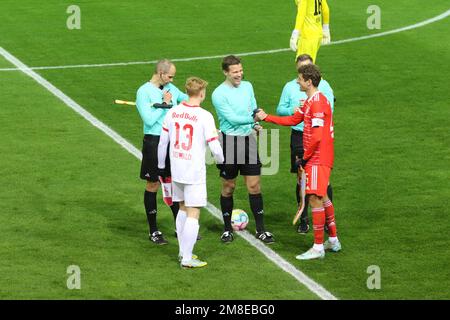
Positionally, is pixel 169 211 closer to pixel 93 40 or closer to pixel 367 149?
pixel 367 149

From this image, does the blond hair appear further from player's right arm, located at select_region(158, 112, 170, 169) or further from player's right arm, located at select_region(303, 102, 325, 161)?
player's right arm, located at select_region(303, 102, 325, 161)

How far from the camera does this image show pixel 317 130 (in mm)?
15484

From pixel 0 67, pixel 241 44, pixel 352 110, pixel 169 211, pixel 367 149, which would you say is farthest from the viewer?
pixel 241 44

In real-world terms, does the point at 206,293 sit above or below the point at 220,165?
below

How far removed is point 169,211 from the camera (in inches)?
699

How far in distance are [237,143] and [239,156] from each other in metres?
0.18

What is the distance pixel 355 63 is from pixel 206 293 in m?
12.9

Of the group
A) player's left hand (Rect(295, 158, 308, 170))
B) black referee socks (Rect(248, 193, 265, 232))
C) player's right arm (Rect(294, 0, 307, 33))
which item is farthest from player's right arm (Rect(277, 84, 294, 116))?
player's right arm (Rect(294, 0, 307, 33))

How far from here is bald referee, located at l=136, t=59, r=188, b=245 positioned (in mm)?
16094

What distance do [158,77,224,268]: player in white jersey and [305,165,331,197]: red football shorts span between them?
1215 mm

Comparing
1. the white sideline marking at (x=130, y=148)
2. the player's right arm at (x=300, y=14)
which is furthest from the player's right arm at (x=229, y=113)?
the player's right arm at (x=300, y=14)

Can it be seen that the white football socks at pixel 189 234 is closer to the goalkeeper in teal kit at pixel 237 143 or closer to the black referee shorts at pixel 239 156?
the goalkeeper in teal kit at pixel 237 143

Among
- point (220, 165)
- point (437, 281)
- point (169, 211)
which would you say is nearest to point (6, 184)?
point (169, 211)

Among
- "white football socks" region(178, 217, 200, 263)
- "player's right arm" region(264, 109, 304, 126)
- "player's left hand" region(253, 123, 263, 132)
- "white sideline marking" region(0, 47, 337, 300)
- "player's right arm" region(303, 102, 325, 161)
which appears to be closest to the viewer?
"white sideline marking" region(0, 47, 337, 300)
